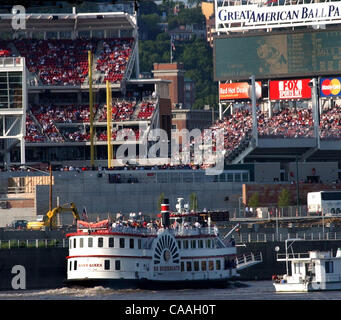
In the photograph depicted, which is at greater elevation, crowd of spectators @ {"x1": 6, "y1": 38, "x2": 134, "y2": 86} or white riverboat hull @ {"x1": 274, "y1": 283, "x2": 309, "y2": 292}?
crowd of spectators @ {"x1": 6, "y1": 38, "x2": 134, "y2": 86}

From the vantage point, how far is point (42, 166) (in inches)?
4048

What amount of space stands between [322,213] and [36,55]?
56.6 m

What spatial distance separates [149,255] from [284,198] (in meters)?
37.0

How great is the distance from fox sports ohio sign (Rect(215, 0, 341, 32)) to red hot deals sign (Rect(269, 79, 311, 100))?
21.1ft

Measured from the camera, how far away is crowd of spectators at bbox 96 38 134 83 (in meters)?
126

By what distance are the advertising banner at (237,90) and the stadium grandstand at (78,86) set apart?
732 cm

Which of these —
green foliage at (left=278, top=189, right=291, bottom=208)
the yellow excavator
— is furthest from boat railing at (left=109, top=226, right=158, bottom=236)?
green foliage at (left=278, top=189, right=291, bottom=208)

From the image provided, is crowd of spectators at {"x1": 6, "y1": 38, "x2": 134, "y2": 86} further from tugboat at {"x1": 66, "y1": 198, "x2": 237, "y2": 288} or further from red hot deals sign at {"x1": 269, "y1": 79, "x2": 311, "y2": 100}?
tugboat at {"x1": 66, "y1": 198, "x2": 237, "y2": 288}

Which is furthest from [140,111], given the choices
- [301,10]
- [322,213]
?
[322,213]

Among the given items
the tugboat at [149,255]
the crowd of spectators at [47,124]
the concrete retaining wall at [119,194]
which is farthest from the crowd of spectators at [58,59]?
the tugboat at [149,255]

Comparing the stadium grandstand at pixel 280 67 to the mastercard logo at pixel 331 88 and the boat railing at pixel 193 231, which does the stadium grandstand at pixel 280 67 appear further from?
the boat railing at pixel 193 231

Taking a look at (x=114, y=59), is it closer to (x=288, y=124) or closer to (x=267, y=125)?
(x=267, y=125)

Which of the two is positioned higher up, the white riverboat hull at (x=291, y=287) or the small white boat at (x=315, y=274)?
the small white boat at (x=315, y=274)

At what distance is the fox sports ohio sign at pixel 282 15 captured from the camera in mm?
121938
